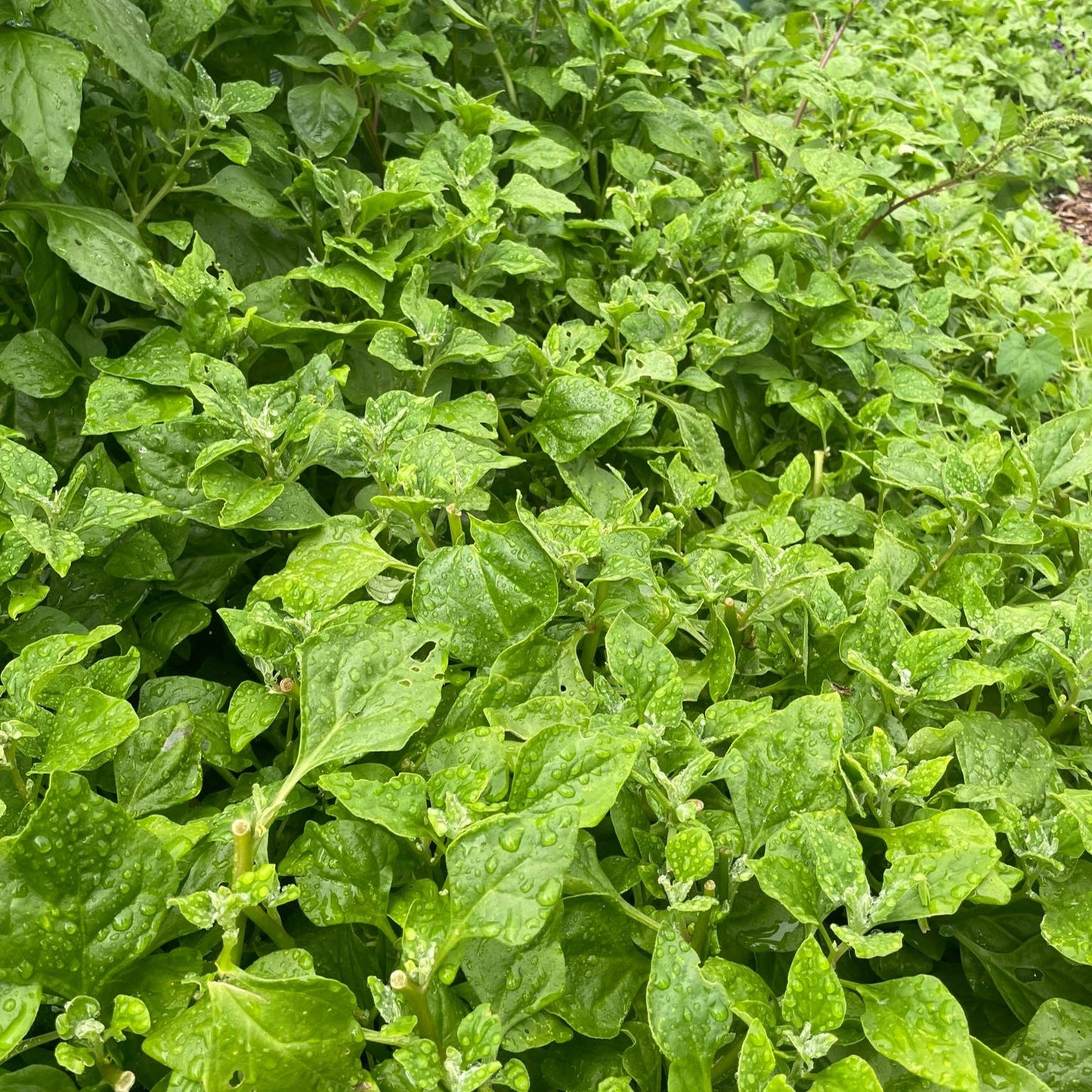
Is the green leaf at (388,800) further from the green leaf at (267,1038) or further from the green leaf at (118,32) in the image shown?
the green leaf at (118,32)

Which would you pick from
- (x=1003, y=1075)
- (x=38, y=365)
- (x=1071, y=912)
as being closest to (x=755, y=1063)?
(x=1003, y=1075)

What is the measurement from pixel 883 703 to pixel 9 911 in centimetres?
115

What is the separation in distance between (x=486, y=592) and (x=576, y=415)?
505 mm

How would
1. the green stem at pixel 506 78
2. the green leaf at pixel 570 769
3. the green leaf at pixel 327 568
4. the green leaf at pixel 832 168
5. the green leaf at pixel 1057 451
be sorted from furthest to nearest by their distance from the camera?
the green stem at pixel 506 78 < the green leaf at pixel 832 168 < the green leaf at pixel 1057 451 < the green leaf at pixel 327 568 < the green leaf at pixel 570 769

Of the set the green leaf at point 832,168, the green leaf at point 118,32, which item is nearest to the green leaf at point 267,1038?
the green leaf at point 118,32

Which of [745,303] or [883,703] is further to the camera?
[745,303]

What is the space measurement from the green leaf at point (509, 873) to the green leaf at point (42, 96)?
1.22 meters

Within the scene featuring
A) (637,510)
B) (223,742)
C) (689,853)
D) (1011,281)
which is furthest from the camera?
(1011,281)

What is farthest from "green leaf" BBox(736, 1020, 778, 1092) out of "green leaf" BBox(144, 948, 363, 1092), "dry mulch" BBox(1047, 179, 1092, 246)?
"dry mulch" BBox(1047, 179, 1092, 246)

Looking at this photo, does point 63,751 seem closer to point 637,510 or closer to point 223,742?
point 223,742

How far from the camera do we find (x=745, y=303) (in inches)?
87.4

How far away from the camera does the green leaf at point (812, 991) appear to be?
36.0 inches

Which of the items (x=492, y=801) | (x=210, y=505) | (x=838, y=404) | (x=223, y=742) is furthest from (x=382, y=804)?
(x=838, y=404)

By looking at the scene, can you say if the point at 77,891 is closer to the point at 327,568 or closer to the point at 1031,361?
the point at 327,568
